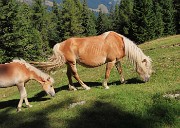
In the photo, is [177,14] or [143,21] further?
[177,14]

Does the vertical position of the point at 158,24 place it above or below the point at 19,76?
below

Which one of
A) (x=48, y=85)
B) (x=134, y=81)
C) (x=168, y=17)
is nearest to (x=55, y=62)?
(x=48, y=85)

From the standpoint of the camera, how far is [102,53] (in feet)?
51.6

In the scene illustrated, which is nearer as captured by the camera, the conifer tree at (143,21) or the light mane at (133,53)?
the light mane at (133,53)

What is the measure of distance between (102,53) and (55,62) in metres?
2.46

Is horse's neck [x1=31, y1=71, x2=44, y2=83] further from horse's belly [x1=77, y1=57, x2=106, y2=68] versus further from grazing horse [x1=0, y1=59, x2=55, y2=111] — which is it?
horse's belly [x1=77, y1=57, x2=106, y2=68]

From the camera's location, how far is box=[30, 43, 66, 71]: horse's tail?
15.9 meters

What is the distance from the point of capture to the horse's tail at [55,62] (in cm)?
1592

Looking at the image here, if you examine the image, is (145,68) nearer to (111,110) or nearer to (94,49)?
(94,49)

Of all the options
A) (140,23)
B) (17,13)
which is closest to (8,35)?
(17,13)

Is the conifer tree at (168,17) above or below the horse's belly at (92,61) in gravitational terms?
below

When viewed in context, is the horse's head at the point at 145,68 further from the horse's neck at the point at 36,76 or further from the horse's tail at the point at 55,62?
the horse's neck at the point at 36,76

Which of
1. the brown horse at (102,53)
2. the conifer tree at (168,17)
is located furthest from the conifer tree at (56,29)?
the brown horse at (102,53)

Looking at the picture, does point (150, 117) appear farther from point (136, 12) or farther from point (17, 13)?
point (136, 12)
